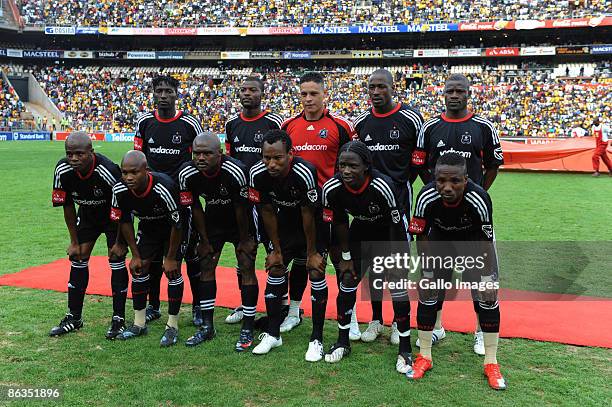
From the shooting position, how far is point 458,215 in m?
4.20

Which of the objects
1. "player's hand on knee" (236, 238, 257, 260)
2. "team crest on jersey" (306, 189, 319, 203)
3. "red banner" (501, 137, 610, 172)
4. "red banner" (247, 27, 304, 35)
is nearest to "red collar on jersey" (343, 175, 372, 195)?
"team crest on jersey" (306, 189, 319, 203)

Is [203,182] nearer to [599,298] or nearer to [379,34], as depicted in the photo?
[599,298]

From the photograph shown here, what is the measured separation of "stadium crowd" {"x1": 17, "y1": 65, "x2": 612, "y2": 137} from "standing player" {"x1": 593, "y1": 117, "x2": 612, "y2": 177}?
16951 millimetres

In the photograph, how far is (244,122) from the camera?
566 cm

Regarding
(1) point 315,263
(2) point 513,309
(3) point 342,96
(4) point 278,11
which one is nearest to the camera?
(1) point 315,263

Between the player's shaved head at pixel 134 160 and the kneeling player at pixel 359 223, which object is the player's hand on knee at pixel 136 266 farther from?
the kneeling player at pixel 359 223

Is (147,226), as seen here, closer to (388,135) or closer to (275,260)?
(275,260)

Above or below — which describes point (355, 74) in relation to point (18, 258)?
above

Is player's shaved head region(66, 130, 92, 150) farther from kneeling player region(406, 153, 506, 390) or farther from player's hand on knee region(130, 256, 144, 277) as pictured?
kneeling player region(406, 153, 506, 390)

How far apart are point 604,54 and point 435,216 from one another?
43769 millimetres

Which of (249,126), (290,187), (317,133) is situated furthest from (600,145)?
(290,187)

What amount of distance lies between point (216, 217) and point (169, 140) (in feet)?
4.11

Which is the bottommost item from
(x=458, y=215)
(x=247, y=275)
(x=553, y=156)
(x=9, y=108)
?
(x=553, y=156)

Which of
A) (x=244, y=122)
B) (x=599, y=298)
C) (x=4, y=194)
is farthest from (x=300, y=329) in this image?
(x=4, y=194)
